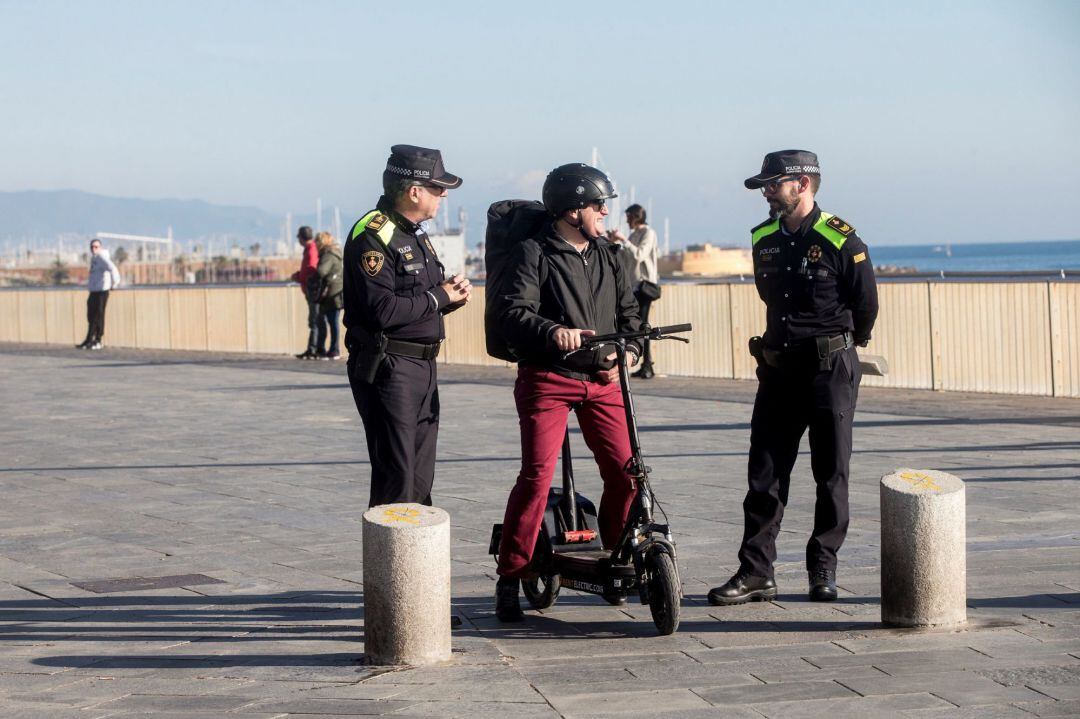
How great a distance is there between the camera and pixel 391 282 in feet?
20.1

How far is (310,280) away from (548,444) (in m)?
14.8

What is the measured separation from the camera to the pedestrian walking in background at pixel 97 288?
82.6ft

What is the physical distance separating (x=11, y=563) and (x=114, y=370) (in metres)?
13.7

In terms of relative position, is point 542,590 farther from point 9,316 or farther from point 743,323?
point 9,316

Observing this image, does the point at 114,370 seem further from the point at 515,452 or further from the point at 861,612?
the point at 861,612

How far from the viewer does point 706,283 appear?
18.0 m

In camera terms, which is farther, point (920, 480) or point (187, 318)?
point (187, 318)

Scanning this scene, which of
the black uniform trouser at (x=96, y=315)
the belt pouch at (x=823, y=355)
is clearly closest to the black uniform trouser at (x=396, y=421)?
the belt pouch at (x=823, y=355)

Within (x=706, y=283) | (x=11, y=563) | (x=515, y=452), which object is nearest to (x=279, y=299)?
(x=706, y=283)

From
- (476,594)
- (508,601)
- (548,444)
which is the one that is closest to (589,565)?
(508,601)

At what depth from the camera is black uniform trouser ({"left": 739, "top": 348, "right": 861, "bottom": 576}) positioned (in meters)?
6.36

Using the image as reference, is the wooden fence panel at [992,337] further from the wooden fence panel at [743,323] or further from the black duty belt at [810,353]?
the black duty belt at [810,353]

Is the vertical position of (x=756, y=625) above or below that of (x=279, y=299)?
below

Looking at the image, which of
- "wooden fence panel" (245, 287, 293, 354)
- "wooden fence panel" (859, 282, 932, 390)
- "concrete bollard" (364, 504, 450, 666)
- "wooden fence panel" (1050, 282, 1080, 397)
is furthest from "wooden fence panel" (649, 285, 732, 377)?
"concrete bollard" (364, 504, 450, 666)
